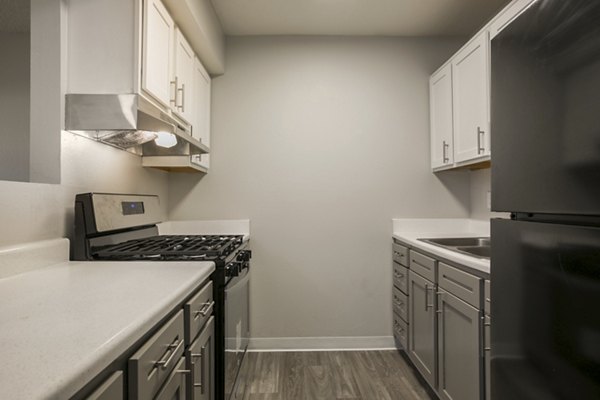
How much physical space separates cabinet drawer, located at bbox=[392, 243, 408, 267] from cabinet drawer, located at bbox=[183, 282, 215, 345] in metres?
1.51

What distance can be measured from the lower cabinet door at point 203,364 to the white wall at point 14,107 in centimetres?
107

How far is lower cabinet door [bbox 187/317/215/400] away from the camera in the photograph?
1.17 m

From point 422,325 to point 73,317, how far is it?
6.45ft

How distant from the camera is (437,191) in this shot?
289 centimetres

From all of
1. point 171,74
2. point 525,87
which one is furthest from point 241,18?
point 525,87

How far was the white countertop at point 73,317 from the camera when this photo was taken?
517mm

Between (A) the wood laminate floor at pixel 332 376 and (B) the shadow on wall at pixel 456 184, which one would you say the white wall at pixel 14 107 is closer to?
(A) the wood laminate floor at pixel 332 376

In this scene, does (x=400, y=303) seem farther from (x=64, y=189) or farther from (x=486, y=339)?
(x=64, y=189)

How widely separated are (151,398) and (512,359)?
88cm

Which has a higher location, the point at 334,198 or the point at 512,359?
the point at 334,198

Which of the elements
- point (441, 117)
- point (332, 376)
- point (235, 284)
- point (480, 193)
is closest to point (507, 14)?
point (441, 117)

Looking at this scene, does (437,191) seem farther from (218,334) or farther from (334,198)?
(218,334)

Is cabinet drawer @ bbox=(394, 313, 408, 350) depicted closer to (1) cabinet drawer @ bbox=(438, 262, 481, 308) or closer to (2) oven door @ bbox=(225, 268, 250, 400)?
(1) cabinet drawer @ bbox=(438, 262, 481, 308)

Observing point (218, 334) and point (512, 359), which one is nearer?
point (512, 359)
